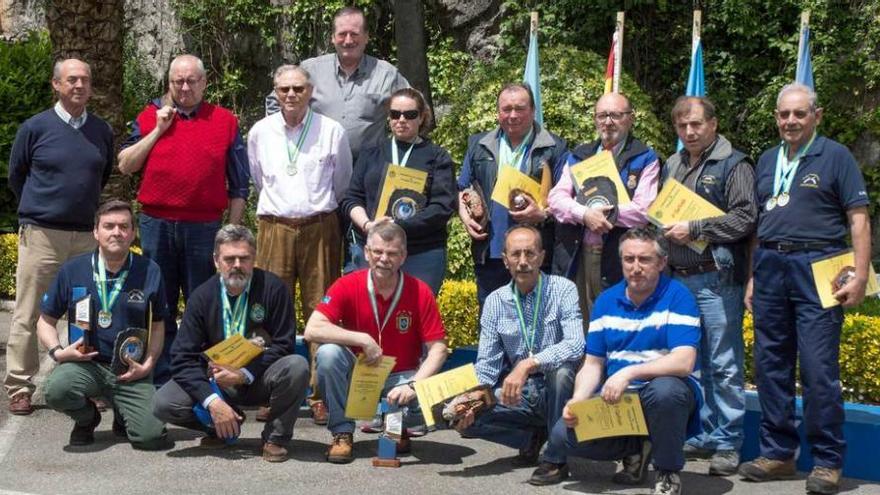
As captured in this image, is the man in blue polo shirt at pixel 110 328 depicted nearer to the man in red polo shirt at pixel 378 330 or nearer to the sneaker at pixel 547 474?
the man in red polo shirt at pixel 378 330

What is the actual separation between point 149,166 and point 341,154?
→ 120 cm

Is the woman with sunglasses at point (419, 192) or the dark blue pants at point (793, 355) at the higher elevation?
the woman with sunglasses at point (419, 192)

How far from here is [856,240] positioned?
6.07 metres

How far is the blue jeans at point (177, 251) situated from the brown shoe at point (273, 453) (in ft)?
4.13

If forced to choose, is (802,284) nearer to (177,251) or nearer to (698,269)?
(698,269)

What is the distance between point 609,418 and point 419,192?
2027 mm

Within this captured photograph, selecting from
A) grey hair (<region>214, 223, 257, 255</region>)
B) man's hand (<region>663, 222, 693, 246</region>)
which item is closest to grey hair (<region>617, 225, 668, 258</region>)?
man's hand (<region>663, 222, 693, 246</region>)

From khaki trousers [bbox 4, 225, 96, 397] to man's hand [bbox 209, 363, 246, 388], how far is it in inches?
65.2

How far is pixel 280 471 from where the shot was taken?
6492 mm

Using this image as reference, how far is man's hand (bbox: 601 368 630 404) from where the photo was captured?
19.7 ft

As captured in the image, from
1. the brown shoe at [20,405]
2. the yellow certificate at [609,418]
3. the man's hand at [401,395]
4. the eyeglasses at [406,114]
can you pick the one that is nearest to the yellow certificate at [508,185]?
the eyeglasses at [406,114]

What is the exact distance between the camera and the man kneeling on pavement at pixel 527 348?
252 inches

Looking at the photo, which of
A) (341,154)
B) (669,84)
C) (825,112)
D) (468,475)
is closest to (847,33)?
(825,112)

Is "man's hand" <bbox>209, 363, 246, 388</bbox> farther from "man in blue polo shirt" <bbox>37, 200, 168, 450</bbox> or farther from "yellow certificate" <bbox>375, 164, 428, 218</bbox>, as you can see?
"yellow certificate" <bbox>375, 164, 428, 218</bbox>
